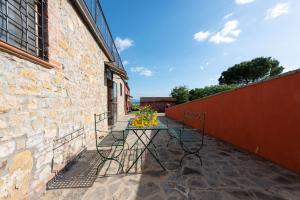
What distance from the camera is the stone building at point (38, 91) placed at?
160cm

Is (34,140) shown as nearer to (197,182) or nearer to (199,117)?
(197,182)

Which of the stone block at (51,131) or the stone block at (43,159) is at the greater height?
the stone block at (51,131)

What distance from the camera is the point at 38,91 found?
2.09 meters

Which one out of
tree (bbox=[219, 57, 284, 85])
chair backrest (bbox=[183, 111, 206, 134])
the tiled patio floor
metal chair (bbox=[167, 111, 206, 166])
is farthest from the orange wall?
tree (bbox=[219, 57, 284, 85])

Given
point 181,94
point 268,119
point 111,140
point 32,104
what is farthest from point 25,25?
Answer: point 181,94

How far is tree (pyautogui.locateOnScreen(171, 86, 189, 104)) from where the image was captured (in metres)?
27.3

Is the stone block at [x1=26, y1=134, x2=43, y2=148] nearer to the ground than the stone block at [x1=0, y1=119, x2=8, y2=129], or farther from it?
nearer to the ground

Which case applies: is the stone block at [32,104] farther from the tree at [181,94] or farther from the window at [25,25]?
the tree at [181,94]

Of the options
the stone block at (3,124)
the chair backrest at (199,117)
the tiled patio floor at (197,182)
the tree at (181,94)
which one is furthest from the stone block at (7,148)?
the tree at (181,94)

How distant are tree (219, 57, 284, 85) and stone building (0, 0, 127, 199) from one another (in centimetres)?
2803

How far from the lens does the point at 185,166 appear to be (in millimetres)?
2906

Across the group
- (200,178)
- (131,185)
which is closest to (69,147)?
(131,185)

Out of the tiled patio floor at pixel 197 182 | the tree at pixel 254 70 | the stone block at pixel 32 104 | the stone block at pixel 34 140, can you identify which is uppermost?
the tree at pixel 254 70

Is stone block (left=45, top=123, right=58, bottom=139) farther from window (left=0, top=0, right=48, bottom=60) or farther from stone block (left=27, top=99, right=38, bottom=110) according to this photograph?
window (left=0, top=0, right=48, bottom=60)
